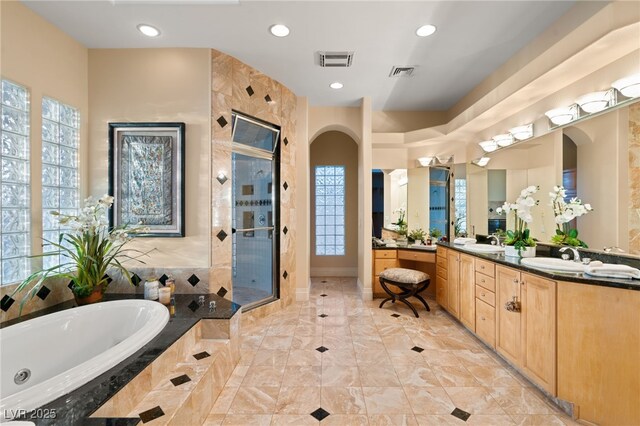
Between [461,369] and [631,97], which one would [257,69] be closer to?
[631,97]

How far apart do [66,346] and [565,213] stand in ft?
13.1

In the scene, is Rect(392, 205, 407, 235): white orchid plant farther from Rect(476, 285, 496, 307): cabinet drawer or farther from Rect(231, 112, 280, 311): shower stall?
Rect(231, 112, 280, 311): shower stall

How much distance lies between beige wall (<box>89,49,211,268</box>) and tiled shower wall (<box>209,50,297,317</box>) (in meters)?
0.09

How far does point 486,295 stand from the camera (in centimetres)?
259

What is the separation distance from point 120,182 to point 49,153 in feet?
1.78

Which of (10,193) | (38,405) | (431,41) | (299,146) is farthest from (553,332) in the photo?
(10,193)

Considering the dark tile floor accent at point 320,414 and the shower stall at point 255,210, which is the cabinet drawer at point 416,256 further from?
the dark tile floor accent at point 320,414

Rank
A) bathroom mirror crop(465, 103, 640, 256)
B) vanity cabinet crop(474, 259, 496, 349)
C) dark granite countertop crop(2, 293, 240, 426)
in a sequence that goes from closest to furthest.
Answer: dark granite countertop crop(2, 293, 240, 426) < bathroom mirror crop(465, 103, 640, 256) < vanity cabinet crop(474, 259, 496, 349)

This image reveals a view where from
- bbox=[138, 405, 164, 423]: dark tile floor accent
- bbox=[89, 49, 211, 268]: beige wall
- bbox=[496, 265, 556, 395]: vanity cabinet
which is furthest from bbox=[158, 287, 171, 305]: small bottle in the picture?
bbox=[496, 265, 556, 395]: vanity cabinet

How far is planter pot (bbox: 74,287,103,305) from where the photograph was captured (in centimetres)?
228

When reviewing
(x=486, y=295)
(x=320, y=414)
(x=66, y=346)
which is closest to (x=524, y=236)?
(x=486, y=295)

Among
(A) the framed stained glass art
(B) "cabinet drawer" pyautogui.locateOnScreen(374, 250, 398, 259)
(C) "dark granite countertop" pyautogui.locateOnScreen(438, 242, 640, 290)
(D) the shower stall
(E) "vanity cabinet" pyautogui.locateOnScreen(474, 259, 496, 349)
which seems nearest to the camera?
(C) "dark granite countertop" pyautogui.locateOnScreen(438, 242, 640, 290)

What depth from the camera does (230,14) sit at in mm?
2264

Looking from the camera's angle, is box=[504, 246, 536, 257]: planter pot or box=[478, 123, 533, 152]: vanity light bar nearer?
box=[504, 246, 536, 257]: planter pot
